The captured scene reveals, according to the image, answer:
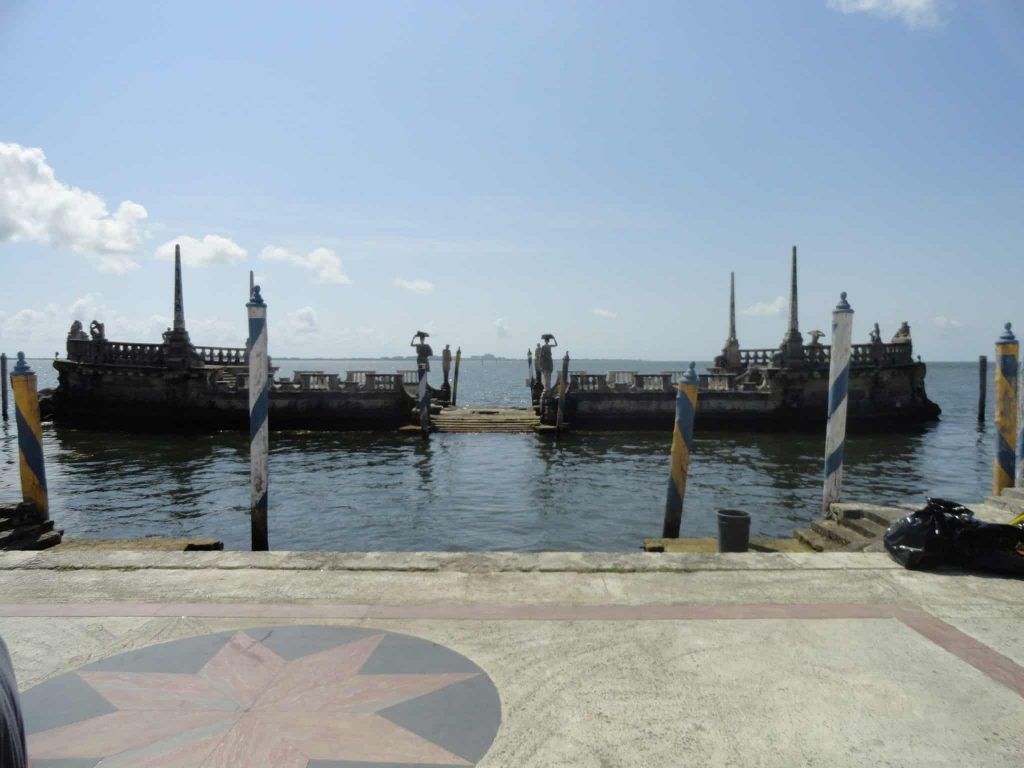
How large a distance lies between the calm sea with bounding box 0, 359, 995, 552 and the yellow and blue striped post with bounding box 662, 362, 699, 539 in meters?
2.19

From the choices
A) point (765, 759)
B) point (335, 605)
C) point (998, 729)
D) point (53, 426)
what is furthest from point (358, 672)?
point (53, 426)

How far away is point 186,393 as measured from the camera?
31625mm

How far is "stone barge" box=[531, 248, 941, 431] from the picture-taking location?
31.0 m

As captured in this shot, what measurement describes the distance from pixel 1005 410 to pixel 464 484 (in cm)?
1303

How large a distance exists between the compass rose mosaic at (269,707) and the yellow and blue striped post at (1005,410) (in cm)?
778

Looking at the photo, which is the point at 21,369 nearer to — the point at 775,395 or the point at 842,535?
the point at 842,535

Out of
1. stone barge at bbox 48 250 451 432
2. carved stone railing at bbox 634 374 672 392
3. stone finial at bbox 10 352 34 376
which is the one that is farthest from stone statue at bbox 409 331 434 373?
stone finial at bbox 10 352 34 376

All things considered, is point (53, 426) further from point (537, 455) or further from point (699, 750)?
point (699, 750)

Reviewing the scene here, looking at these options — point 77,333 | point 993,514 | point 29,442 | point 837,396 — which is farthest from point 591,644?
point 77,333

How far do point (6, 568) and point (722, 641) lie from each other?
19.4 feet

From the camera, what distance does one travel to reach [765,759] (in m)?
2.79

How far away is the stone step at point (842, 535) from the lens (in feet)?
22.1

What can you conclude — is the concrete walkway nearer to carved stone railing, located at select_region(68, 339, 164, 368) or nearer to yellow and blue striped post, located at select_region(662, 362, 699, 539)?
yellow and blue striped post, located at select_region(662, 362, 699, 539)

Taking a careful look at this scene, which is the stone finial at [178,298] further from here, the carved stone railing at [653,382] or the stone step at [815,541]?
the stone step at [815,541]
